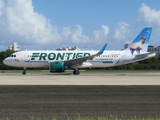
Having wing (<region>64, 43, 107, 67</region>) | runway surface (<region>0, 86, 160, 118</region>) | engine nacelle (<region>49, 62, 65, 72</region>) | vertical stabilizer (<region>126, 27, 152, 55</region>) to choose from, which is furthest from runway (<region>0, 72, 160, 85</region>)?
vertical stabilizer (<region>126, 27, 152, 55</region>)

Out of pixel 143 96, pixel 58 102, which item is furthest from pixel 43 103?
pixel 143 96

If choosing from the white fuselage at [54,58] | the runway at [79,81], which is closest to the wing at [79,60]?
the white fuselage at [54,58]

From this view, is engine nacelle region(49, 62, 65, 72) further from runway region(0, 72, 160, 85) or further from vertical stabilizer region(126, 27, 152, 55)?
runway region(0, 72, 160, 85)

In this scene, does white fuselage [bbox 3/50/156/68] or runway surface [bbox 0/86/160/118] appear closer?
runway surface [bbox 0/86/160/118]

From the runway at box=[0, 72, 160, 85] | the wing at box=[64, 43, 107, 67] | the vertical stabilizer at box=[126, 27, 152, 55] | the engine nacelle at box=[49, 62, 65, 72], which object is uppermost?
the vertical stabilizer at box=[126, 27, 152, 55]

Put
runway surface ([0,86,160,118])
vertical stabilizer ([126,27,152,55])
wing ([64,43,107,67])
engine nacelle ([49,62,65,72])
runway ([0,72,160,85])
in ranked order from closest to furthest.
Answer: runway surface ([0,86,160,118])
runway ([0,72,160,85])
engine nacelle ([49,62,65,72])
wing ([64,43,107,67])
vertical stabilizer ([126,27,152,55])

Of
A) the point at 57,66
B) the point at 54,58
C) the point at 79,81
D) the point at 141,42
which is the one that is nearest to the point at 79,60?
the point at 57,66

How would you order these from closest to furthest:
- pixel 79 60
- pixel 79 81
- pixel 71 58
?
pixel 79 81
pixel 79 60
pixel 71 58

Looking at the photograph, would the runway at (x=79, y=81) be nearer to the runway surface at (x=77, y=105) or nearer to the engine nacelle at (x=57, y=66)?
the runway surface at (x=77, y=105)

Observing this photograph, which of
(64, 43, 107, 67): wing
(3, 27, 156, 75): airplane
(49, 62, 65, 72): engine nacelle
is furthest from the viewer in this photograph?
(3, 27, 156, 75): airplane

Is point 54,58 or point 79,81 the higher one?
point 54,58

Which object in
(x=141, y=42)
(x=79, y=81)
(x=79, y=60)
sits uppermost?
(x=141, y=42)

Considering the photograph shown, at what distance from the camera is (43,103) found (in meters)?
13.0

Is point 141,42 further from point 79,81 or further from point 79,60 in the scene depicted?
point 79,81
